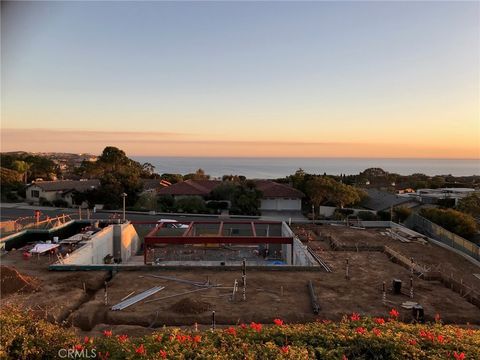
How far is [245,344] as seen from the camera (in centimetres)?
695

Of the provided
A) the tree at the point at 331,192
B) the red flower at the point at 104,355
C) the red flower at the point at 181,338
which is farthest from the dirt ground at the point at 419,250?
the red flower at the point at 104,355

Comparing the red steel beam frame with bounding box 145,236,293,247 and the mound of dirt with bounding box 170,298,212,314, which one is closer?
the mound of dirt with bounding box 170,298,212,314

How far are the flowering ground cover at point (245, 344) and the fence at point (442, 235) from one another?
22263mm

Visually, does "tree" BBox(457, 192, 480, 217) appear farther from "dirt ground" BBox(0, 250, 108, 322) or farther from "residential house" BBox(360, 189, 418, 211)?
"dirt ground" BBox(0, 250, 108, 322)

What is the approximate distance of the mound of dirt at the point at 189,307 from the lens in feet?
49.1

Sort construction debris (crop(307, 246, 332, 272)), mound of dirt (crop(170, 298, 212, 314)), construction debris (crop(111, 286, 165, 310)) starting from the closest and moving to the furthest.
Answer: mound of dirt (crop(170, 298, 212, 314)), construction debris (crop(111, 286, 165, 310)), construction debris (crop(307, 246, 332, 272))

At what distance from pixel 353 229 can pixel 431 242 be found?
6.45 metres

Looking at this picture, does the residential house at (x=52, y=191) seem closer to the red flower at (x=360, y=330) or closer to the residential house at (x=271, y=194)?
the residential house at (x=271, y=194)

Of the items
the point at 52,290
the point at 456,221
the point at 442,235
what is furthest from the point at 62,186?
the point at 456,221

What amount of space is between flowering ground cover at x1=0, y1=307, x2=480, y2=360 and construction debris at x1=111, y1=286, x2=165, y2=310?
832cm

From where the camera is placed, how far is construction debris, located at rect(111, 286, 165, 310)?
15.4 metres

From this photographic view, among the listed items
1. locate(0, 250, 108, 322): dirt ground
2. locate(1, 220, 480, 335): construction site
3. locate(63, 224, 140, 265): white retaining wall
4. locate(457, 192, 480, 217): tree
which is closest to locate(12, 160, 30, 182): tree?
locate(63, 224, 140, 265): white retaining wall

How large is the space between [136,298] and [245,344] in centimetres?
1063

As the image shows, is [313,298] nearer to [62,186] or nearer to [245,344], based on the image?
[245,344]
